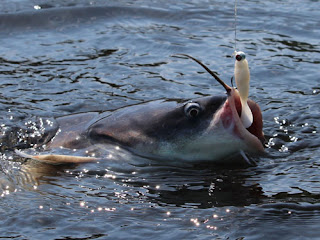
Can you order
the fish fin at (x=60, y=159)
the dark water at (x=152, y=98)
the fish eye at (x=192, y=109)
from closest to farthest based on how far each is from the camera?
the dark water at (x=152, y=98) < the fish eye at (x=192, y=109) < the fish fin at (x=60, y=159)

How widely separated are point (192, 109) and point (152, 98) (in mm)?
1581

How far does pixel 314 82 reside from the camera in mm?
5676

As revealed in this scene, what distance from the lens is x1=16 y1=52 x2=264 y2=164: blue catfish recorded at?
3857 millimetres

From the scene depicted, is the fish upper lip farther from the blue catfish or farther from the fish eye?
the fish eye

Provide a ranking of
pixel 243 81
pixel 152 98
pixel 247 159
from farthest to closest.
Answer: pixel 152 98
pixel 247 159
pixel 243 81

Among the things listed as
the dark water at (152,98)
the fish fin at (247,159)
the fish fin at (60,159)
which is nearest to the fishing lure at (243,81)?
the fish fin at (247,159)

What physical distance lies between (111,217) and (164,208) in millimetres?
295

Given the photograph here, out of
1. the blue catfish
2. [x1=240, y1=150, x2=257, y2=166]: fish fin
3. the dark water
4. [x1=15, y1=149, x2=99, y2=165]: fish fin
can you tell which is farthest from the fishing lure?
[x1=15, y1=149, x2=99, y2=165]: fish fin

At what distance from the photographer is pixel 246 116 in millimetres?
3854

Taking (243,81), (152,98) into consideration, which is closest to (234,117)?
(243,81)

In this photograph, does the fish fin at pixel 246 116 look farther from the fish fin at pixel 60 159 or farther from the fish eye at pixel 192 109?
the fish fin at pixel 60 159

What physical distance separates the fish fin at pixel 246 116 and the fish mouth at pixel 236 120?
3 centimetres

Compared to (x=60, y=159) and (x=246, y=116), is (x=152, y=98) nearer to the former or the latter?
(x=60, y=159)

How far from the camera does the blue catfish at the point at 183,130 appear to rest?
12.7 ft
